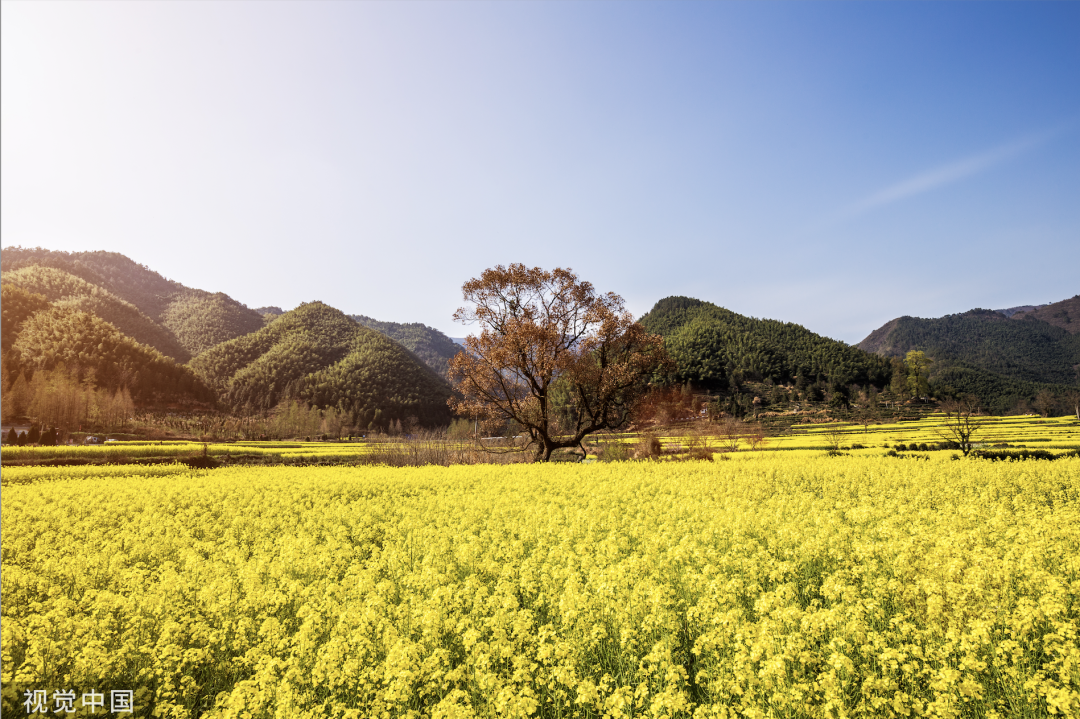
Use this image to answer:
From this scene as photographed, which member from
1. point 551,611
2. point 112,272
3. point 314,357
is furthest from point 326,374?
point 112,272

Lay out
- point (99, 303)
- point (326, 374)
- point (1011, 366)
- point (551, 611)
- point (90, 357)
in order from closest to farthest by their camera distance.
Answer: point (551, 611) < point (90, 357) < point (326, 374) < point (99, 303) < point (1011, 366)

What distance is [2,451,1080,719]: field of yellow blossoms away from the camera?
436 cm

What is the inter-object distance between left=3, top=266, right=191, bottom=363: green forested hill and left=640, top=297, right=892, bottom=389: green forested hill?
139 meters

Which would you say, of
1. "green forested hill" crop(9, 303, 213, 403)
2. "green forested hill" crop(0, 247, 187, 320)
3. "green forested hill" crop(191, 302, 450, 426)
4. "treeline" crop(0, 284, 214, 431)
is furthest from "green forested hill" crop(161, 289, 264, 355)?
"green forested hill" crop(9, 303, 213, 403)

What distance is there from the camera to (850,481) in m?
17.2

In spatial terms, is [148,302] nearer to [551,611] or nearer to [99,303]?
[99,303]

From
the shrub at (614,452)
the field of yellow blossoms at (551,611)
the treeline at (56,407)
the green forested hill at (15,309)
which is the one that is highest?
the green forested hill at (15,309)

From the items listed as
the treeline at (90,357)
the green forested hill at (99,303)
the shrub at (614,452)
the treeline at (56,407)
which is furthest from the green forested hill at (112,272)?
the shrub at (614,452)

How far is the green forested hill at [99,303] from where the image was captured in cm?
12750

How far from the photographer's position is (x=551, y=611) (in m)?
6.01

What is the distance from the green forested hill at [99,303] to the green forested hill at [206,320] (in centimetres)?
691

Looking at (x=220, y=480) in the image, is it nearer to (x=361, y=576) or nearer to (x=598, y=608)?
(x=361, y=576)

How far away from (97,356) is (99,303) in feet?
230

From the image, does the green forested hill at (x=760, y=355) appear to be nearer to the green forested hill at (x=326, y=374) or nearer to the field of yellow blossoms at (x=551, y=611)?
the green forested hill at (x=326, y=374)
